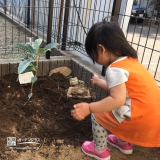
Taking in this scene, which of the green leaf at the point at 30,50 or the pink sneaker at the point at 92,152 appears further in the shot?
the green leaf at the point at 30,50

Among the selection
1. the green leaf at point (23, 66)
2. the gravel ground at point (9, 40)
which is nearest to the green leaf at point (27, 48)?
the green leaf at point (23, 66)

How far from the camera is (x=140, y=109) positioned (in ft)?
4.21

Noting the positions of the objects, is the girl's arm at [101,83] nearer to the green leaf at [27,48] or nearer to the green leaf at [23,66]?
the green leaf at [23,66]

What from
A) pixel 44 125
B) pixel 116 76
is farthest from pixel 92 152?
pixel 116 76

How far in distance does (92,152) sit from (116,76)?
65cm

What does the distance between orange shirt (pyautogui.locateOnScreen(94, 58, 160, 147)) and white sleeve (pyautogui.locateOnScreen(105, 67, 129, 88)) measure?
0.11 ft

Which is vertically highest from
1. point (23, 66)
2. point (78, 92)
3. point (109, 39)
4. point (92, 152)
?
point (109, 39)

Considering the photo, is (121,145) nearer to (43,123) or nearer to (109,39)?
(43,123)

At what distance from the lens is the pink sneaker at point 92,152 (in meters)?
A: 1.51

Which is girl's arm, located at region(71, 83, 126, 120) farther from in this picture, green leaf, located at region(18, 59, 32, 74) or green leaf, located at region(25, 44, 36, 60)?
green leaf, located at region(25, 44, 36, 60)

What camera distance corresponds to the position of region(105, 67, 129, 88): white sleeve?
1.18 meters

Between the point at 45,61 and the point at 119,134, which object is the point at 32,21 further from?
the point at 119,134

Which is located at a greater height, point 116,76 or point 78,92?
point 116,76

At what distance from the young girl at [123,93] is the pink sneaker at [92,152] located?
20 centimetres
